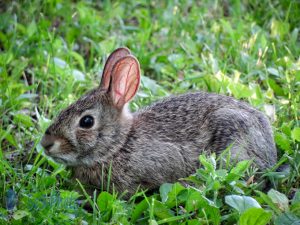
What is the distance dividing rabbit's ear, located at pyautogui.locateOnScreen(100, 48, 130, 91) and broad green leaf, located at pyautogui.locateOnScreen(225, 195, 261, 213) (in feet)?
4.56

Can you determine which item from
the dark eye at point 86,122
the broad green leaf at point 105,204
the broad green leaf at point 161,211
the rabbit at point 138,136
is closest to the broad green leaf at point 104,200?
the broad green leaf at point 105,204

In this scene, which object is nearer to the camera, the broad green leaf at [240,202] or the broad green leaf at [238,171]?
the broad green leaf at [240,202]

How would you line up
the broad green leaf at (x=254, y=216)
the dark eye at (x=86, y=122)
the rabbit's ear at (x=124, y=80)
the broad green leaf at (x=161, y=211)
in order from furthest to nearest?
Answer: the rabbit's ear at (x=124, y=80), the dark eye at (x=86, y=122), the broad green leaf at (x=161, y=211), the broad green leaf at (x=254, y=216)

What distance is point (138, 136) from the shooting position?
5215 millimetres

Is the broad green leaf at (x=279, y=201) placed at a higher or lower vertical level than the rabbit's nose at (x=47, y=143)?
lower

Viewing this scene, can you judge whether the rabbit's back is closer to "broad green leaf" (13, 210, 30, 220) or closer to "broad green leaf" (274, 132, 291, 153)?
"broad green leaf" (274, 132, 291, 153)

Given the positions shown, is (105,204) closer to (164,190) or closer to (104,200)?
(104,200)

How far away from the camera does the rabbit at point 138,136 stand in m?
5.00

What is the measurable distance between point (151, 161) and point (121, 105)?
47cm

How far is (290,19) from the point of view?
7523 millimetres

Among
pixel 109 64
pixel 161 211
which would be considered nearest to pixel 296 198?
pixel 161 211

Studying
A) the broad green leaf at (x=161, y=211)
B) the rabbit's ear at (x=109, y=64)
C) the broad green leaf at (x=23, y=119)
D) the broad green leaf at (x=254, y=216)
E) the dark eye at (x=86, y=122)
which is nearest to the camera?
the broad green leaf at (x=254, y=216)

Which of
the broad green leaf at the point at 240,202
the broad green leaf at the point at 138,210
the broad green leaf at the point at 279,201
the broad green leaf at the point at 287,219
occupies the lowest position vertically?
the broad green leaf at the point at 138,210

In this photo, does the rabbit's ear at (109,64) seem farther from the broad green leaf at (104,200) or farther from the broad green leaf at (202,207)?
the broad green leaf at (202,207)
